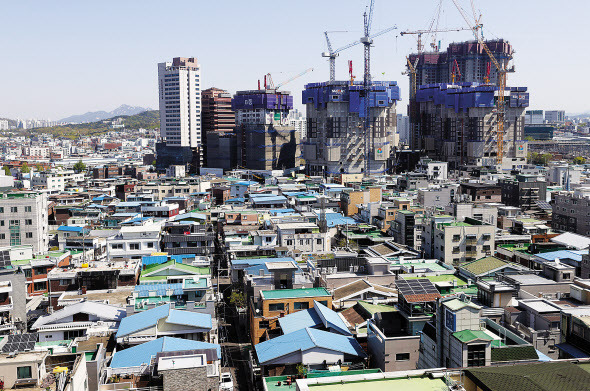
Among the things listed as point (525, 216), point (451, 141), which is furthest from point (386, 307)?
point (451, 141)

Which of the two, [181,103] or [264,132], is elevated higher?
[181,103]

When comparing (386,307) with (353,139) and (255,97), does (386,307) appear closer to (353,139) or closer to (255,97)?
(353,139)

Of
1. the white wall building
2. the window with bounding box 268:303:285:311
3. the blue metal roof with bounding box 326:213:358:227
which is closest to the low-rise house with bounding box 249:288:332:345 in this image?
the window with bounding box 268:303:285:311

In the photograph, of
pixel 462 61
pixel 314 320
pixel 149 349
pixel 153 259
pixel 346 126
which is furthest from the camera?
pixel 462 61

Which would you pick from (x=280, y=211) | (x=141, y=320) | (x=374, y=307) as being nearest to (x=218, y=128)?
(x=280, y=211)

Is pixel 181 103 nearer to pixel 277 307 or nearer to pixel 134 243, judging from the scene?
pixel 134 243

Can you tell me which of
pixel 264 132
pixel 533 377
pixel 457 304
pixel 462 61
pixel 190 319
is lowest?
pixel 190 319

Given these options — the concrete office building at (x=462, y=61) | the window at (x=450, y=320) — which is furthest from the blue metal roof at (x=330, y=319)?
the concrete office building at (x=462, y=61)
